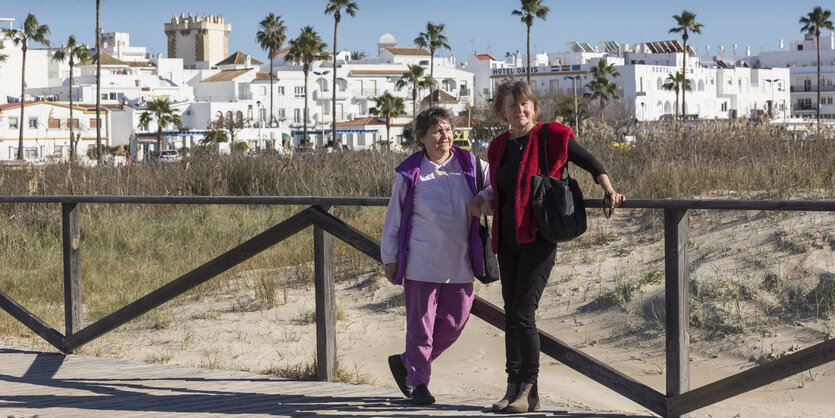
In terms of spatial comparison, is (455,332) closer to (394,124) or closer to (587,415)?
(587,415)

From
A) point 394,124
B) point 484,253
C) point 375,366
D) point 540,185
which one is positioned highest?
point 394,124

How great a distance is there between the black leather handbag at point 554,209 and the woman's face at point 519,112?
26cm

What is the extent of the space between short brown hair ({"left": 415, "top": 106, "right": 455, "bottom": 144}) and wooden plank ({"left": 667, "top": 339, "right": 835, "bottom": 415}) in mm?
1632

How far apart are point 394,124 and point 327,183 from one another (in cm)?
6168

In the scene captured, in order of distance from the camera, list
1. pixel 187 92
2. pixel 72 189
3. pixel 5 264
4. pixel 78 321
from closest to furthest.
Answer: pixel 78 321
pixel 5 264
pixel 72 189
pixel 187 92

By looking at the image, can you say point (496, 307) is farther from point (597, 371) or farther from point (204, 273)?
point (204, 273)

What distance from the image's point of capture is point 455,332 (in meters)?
4.81

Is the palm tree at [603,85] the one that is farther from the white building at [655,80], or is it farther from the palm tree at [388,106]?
the palm tree at [388,106]

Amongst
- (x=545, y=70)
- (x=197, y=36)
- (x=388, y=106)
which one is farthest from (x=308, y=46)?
(x=197, y=36)

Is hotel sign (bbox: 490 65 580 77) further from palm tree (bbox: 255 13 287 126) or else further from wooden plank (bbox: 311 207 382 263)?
wooden plank (bbox: 311 207 382 263)

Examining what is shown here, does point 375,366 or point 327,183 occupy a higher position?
point 327,183

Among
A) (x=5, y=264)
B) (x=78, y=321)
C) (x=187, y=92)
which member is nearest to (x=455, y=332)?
(x=78, y=321)

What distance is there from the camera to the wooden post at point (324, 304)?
214 inches

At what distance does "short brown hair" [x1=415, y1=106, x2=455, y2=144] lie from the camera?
15.1 ft
